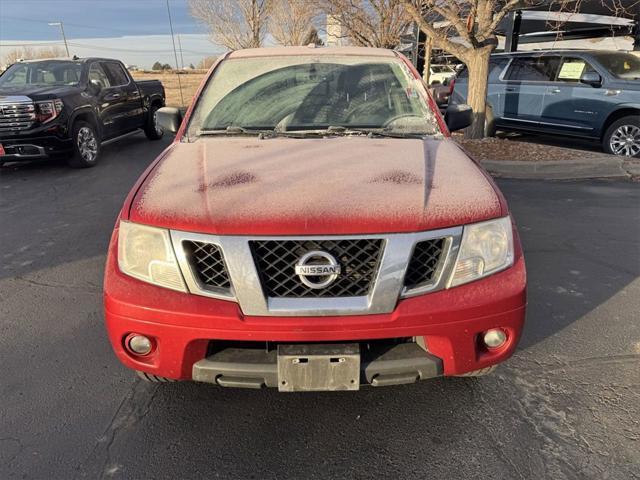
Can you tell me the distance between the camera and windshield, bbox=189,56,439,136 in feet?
11.0

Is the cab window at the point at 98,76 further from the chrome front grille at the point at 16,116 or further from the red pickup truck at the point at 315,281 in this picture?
the red pickup truck at the point at 315,281

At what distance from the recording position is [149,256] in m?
2.12

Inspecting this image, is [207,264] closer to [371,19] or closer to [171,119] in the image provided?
[171,119]

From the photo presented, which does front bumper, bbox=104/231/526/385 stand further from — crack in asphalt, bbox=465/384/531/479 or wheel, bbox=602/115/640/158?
wheel, bbox=602/115/640/158

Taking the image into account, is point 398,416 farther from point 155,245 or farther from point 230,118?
point 230,118

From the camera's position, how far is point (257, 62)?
378 cm

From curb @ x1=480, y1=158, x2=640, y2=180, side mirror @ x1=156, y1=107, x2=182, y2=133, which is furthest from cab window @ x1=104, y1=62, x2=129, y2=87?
curb @ x1=480, y1=158, x2=640, y2=180

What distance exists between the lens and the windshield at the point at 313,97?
335 centimetres

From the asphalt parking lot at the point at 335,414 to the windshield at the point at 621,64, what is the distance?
18.6ft

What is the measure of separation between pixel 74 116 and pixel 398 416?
24.6ft

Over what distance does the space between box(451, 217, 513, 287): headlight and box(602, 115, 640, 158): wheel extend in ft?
23.3

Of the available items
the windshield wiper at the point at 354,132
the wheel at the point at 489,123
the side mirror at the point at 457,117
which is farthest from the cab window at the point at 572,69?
the windshield wiper at the point at 354,132

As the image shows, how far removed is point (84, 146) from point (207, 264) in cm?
726

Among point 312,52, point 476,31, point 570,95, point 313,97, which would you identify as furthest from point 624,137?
point 313,97
